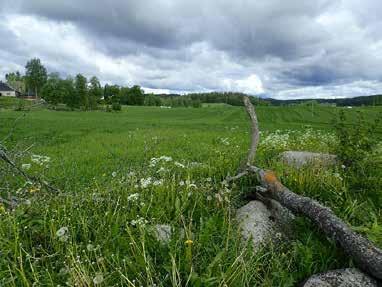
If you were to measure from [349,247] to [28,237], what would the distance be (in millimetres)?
3693

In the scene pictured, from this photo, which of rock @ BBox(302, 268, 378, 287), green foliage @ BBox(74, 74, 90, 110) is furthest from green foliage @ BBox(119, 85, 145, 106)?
rock @ BBox(302, 268, 378, 287)

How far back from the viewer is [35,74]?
109000 millimetres

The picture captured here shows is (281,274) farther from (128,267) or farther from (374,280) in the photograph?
(128,267)

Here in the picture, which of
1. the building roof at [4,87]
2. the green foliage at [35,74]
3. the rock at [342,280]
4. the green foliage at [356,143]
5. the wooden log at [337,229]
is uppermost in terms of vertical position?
the green foliage at [35,74]

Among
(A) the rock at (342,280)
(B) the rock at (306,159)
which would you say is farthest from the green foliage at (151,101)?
(A) the rock at (342,280)

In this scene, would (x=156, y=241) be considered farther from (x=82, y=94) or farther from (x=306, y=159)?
(x=82, y=94)

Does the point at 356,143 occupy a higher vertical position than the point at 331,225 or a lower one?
higher

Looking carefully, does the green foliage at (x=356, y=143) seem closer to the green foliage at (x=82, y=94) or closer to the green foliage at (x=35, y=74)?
the green foliage at (x=82, y=94)

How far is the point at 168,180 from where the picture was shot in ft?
18.2

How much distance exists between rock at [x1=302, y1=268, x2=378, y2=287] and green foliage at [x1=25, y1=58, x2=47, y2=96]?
117112 mm

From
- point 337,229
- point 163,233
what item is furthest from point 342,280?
point 163,233

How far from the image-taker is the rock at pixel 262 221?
13.3ft

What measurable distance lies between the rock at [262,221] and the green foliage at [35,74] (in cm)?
11541

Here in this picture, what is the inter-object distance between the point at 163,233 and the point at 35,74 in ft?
393
